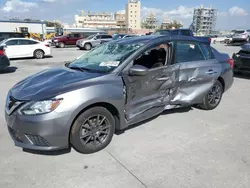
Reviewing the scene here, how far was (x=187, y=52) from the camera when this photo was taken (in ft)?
13.5

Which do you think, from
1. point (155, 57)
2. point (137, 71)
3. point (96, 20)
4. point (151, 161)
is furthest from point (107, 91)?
point (96, 20)

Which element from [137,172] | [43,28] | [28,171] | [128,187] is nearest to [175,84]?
[137,172]

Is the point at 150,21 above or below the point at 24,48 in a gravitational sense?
above

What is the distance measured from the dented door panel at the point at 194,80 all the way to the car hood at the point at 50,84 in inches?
68.2

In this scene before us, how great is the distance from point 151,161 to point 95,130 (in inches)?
35.2

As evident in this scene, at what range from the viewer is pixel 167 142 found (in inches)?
131

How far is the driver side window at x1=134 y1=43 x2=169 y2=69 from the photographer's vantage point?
3.77m

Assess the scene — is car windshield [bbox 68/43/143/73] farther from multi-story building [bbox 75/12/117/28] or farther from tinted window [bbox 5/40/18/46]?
multi-story building [bbox 75/12/117/28]

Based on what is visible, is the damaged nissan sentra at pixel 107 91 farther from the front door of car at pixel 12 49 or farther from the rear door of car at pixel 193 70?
the front door of car at pixel 12 49

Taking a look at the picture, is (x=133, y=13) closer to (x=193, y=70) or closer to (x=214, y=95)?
(x=214, y=95)

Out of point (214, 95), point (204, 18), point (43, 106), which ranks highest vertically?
point (204, 18)

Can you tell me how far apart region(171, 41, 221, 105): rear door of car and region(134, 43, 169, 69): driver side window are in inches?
7.5

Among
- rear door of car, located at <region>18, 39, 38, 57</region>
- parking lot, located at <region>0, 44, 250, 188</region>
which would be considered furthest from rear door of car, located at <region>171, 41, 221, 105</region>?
rear door of car, located at <region>18, 39, 38, 57</region>

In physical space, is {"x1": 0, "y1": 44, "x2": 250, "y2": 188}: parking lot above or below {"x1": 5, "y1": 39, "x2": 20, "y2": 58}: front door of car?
below
